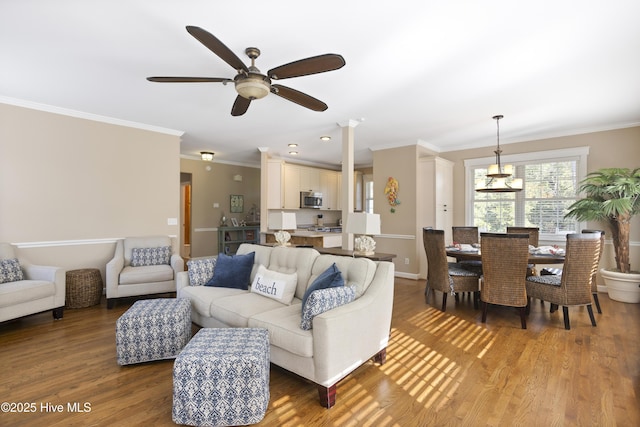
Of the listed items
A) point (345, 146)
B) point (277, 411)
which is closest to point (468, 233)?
point (345, 146)

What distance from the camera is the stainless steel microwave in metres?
7.56

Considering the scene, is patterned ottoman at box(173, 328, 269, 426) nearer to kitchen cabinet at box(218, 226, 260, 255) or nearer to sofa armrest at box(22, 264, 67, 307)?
sofa armrest at box(22, 264, 67, 307)

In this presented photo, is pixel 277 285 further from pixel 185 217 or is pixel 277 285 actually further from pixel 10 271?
pixel 185 217

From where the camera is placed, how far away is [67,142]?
165 inches

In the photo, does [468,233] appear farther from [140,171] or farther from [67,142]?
[67,142]

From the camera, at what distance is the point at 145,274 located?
162 inches

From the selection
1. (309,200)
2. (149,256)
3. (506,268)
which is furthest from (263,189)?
(506,268)

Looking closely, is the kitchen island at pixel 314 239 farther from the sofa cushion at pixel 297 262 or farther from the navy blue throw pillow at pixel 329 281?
the navy blue throw pillow at pixel 329 281

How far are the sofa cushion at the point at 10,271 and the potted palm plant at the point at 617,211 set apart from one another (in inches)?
281

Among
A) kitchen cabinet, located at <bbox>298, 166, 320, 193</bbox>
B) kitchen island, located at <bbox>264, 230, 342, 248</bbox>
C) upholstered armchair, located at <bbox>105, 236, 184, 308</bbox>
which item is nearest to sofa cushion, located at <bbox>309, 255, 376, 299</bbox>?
upholstered armchair, located at <bbox>105, 236, 184, 308</bbox>

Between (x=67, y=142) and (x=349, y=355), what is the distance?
4.53 m

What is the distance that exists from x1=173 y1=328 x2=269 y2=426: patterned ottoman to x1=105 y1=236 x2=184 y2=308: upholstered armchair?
8.90 ft

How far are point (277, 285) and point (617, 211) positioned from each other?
4653 mm

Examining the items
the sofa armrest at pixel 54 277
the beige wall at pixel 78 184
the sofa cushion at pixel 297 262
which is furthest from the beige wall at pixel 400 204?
the sofa armrest at pixel 54 277
